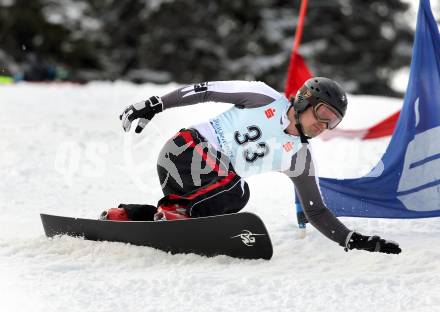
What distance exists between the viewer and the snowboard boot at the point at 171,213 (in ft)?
13.6

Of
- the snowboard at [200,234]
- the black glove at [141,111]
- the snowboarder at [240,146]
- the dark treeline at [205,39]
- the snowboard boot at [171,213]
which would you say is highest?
the dark treeline at [205,39]

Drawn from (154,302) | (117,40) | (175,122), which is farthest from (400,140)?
(117,40)

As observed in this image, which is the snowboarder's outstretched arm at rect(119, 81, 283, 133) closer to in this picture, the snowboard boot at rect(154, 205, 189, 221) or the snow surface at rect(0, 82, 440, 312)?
the snowboard boot at rect(154, 205, 189, 221)

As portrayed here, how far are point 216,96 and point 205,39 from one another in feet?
62.9

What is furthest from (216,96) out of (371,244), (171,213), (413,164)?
(413,164)

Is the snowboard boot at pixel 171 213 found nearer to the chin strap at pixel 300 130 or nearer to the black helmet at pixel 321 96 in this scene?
the chin strap at pixel 300 130

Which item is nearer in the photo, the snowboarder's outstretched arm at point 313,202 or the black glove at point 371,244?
the black glove at point 371,244

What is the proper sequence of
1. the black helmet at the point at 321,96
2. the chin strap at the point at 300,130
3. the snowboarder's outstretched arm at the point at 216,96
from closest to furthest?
the black helmet at the point at 321,96 → the chin strap at the point at 300,130 → the snowboarder's outstretched arm at the point at 216,96

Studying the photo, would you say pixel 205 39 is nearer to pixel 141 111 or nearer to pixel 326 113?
pixel 141 111

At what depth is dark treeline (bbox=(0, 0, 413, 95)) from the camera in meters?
23.0

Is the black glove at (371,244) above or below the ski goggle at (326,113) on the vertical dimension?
below

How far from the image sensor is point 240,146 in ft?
13.4

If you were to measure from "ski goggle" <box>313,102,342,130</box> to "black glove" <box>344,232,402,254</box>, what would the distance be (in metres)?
0.66

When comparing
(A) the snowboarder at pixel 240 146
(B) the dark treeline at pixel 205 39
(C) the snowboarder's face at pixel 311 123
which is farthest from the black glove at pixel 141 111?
(B) the dark treeline at pixel 205 39
